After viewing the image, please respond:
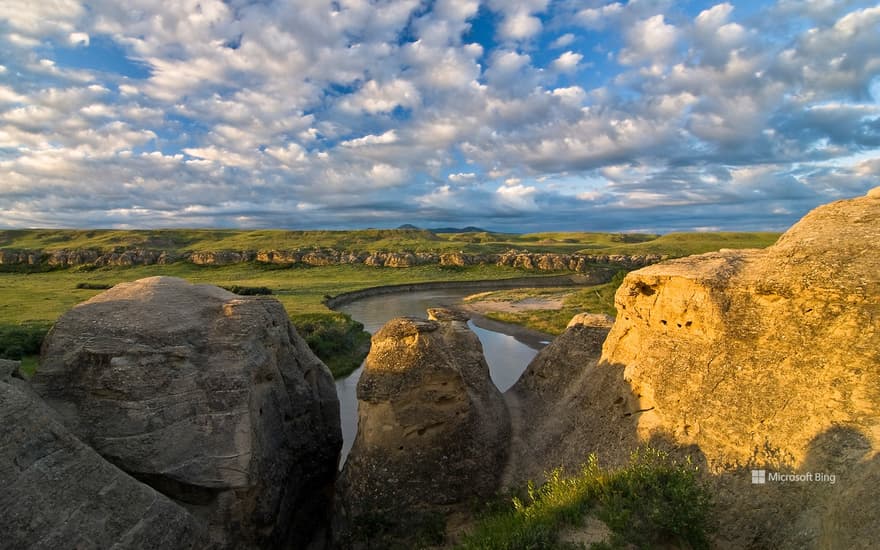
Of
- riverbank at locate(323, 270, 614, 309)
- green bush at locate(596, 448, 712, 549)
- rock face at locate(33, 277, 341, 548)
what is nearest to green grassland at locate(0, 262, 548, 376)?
riverbank at locate(323, 270, 614, 309)

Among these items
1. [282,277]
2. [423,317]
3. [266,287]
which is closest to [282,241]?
[282,277]

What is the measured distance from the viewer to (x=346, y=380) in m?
31.9

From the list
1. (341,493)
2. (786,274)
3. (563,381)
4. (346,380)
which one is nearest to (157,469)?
(341,493)

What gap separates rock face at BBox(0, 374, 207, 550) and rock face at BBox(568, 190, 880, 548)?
10102 millimetres

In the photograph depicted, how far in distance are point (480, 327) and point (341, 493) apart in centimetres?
3600

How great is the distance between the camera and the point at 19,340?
30.6 meters

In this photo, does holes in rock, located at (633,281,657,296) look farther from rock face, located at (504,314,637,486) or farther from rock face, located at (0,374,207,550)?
rock face, located at (0,374,207,550)

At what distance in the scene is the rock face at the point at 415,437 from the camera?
13.1 m

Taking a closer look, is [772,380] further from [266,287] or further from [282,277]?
[282,277]

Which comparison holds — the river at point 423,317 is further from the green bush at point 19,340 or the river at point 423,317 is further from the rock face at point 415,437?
the green bush at point 19,340

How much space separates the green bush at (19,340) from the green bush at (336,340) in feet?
51.5

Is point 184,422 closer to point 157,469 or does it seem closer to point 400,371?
point 157,469

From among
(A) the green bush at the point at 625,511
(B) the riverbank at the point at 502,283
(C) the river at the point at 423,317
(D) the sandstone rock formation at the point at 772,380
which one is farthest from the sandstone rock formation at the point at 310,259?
(A) the green bush at the point at 625,511

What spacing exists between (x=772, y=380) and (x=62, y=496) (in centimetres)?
1321
